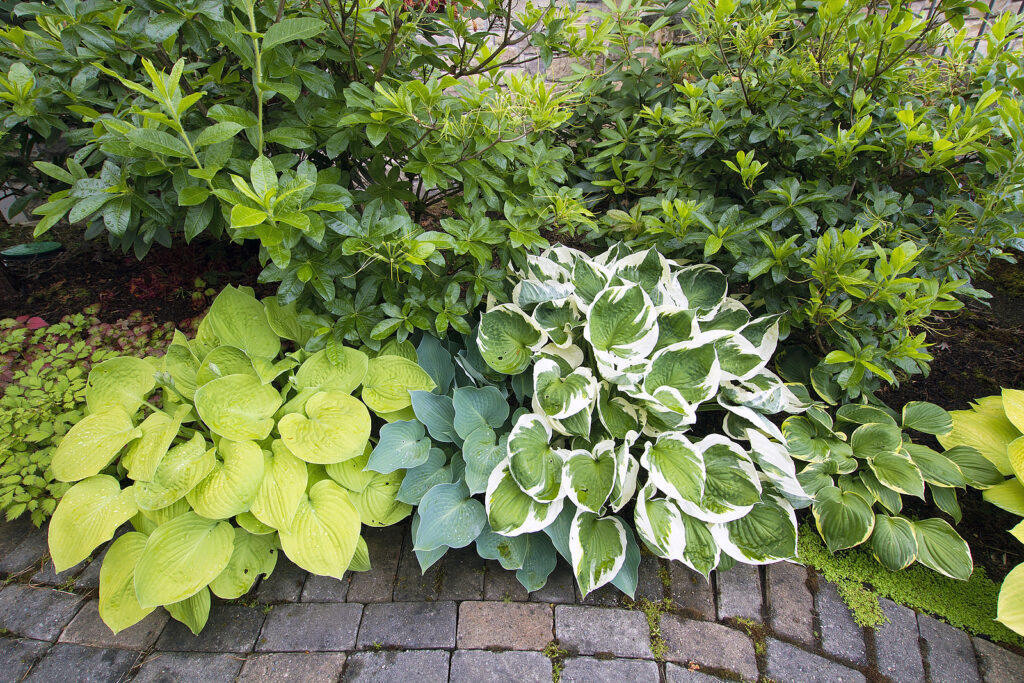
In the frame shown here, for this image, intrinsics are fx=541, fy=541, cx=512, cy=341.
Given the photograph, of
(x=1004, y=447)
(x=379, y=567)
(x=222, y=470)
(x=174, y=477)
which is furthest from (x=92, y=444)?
(x=1004, y=447)

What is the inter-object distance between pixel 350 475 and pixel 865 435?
5.74 ft

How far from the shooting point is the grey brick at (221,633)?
1605 millimetres

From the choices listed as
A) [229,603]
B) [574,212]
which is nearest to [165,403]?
[229,603]

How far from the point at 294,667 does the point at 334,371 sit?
0.89 m

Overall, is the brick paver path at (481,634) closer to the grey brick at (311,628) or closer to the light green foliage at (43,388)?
the grey brick at (311,628)

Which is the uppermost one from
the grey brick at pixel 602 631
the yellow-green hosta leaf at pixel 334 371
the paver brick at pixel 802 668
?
the yellow-green hosta leaf at pixel 334 371

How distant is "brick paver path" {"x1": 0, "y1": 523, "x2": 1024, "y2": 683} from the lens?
5.09 ft

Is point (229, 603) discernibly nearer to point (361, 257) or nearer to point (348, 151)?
point (361, 257)

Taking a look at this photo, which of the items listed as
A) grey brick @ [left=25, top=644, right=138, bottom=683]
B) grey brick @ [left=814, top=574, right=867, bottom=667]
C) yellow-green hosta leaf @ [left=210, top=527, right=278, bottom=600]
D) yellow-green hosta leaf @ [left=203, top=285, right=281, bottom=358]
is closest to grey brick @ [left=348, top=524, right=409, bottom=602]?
yellow-green hosta leaf @ [left=210, top=527, right=278, bottom=600]

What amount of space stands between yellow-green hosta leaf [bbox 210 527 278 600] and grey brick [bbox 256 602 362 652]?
0.13 meters

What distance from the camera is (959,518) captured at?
5.89 feet

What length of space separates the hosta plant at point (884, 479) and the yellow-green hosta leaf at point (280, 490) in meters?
1.61

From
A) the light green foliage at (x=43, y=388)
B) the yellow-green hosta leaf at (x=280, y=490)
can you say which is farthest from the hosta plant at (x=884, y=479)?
the light green foliage at (x=43, y=388)

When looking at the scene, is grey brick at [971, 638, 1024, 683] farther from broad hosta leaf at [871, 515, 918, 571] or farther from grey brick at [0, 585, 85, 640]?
grey brick at [0, 585, 85, 640]
